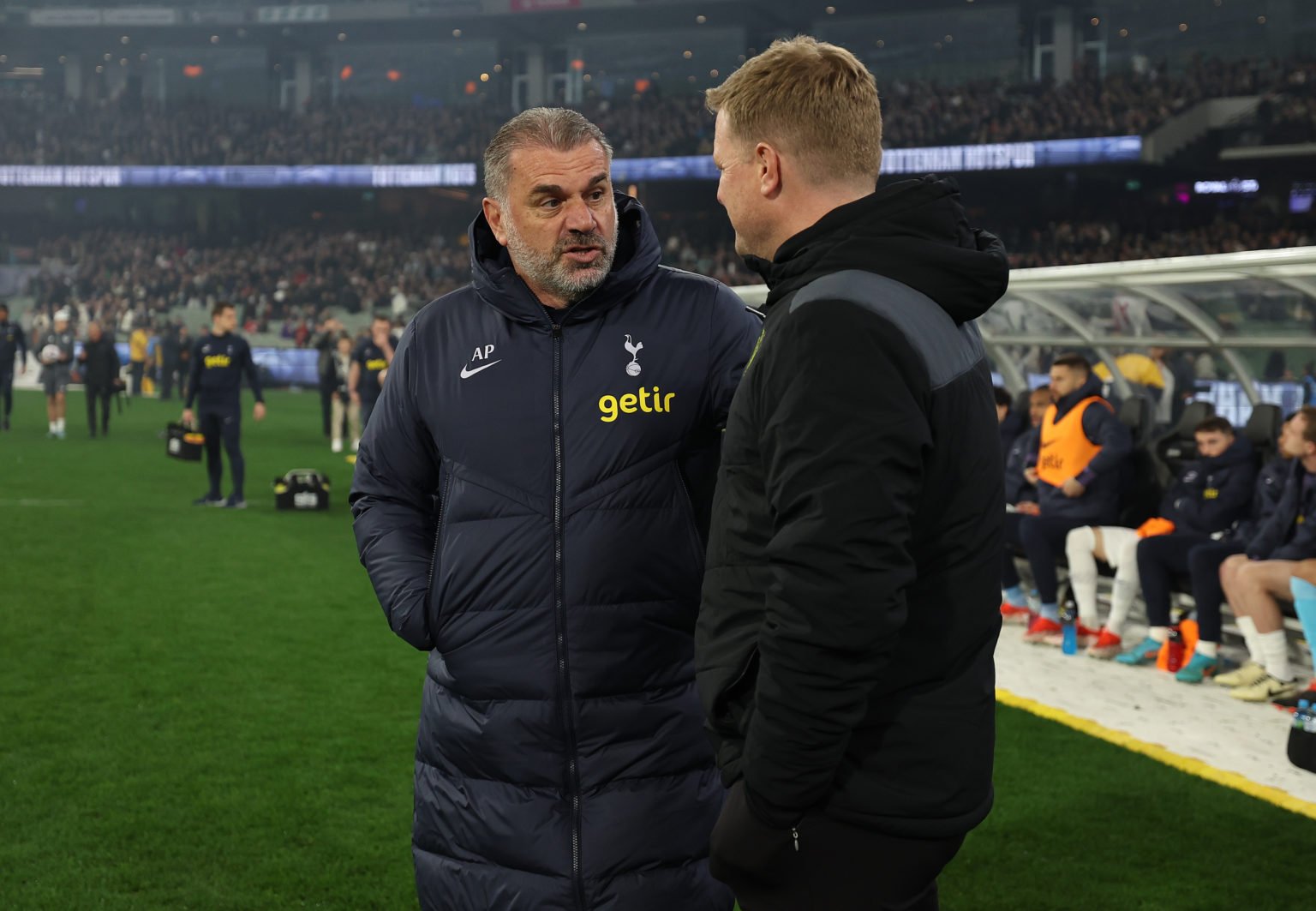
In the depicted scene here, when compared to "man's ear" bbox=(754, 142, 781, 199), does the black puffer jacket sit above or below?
below

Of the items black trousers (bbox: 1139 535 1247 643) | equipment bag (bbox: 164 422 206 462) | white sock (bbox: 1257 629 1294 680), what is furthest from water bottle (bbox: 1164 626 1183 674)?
equipment bag (bbox: 164 422 206 462)

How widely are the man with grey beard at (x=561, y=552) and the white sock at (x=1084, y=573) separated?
612 centimetres

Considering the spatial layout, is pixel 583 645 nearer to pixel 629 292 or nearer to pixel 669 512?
pixel 669 512

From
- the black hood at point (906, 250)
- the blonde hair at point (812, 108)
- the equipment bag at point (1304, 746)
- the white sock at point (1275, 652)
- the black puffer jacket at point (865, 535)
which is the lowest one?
the equipment bag at point (1304, 746)

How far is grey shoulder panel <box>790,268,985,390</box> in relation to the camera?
1930mm

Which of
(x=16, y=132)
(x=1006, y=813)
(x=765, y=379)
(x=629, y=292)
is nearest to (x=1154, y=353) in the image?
(x=1006, y=813)

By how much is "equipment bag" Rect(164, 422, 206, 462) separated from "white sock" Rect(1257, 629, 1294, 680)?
10425 millimetres

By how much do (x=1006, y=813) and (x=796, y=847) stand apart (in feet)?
11.8

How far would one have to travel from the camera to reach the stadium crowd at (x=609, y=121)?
36031 mm

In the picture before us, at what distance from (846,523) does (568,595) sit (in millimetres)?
865

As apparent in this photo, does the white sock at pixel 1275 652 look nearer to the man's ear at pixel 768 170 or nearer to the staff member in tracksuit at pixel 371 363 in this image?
the man's ear at pixel 768 170

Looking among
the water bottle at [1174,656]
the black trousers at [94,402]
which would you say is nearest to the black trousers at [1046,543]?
the water bottle at [1174,656]

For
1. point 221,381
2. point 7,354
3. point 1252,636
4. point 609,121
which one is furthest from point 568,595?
Answer: point 609,121

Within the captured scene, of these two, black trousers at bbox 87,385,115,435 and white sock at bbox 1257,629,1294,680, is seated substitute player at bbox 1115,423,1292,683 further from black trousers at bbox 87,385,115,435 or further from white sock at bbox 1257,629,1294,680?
black trousers at bbox 87,385,115,435
